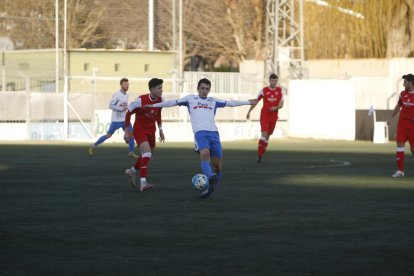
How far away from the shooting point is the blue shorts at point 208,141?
56.7 feet

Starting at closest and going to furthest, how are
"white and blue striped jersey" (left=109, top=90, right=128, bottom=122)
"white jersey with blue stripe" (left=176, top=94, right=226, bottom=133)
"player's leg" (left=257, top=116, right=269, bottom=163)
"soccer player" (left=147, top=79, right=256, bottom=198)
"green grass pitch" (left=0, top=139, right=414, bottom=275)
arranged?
"green grass pitch" (left=0, top=139, right=414, bottom=275)
"soccer player" (left=147, top=79, right=256, bottom=198)
"white jersey with blue stripe" (left=176, top=94, right=226, bottom=133)
"player's leg" (left=257, top=116, right=269, bottom=163)
"white and blue striped jersey" (left=109, top=90, right=128, bottom=122)

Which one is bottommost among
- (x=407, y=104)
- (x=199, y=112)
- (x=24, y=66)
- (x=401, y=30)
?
(x=199, y=112)

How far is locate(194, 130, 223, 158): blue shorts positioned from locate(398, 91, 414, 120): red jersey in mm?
5424

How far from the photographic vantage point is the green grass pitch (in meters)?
9.99

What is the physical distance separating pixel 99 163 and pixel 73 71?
29565mm

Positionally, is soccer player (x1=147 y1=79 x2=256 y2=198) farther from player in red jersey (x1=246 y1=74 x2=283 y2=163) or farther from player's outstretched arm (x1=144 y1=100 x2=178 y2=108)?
player in red jersey (x1=246 y1=74 x2=283 y2=163)

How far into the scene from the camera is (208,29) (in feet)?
251

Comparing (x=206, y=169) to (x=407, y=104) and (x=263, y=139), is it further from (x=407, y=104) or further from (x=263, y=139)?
(x=263, y=139)

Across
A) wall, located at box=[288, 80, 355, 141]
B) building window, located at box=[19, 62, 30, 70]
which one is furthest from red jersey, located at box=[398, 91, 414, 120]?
building window, located at box=[19, 62, 30, 70]

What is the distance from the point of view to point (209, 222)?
1330 cm

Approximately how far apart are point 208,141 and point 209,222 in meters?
4.23

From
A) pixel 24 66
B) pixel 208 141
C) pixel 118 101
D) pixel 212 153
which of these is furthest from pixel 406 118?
pixel 24 66

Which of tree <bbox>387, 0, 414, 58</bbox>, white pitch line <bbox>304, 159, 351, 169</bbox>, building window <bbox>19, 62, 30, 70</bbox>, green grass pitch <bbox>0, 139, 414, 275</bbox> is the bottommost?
white pitch line <bbox>304, 159, 351, 169</bbox>

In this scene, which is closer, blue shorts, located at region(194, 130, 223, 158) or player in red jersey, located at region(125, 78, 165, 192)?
blue shorts, located at region(194, 130, 223, 158)
